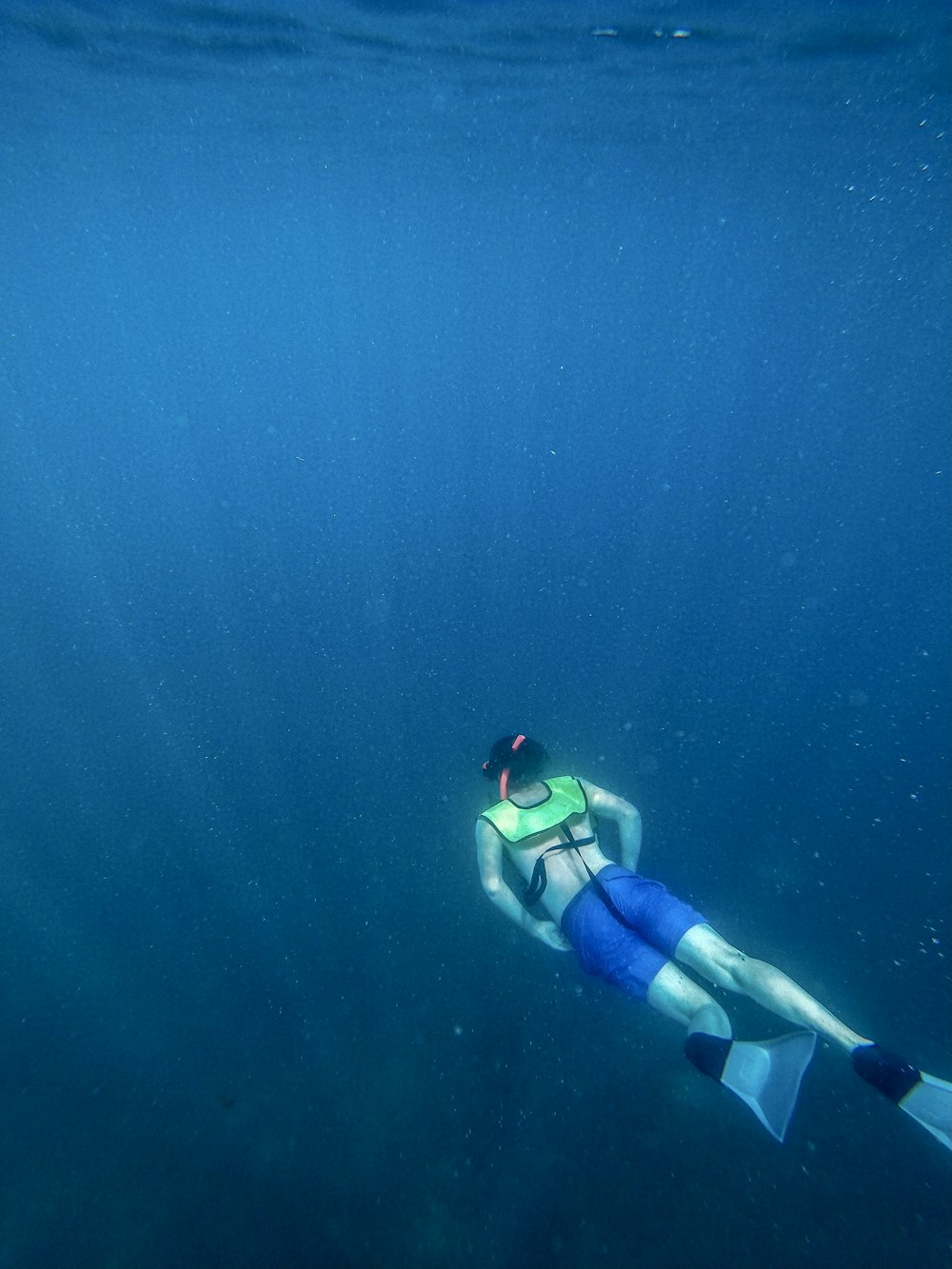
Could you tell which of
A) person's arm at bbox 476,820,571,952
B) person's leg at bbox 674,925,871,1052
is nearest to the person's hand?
person's arm at bbox 476,820,571,952

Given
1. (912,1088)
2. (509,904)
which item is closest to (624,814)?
(509,904)

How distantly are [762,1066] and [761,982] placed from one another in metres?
0.43

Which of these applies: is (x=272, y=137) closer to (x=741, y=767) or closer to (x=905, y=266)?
(x=741, y=767)

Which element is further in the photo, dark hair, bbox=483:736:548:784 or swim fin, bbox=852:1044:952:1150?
dark hair, bbox=483:736:548:784

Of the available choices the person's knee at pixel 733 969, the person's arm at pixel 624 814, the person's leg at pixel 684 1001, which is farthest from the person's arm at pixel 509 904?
the person's knee at pixel 733 969

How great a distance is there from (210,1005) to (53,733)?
6712 mm

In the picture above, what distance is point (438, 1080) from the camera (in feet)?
20.9

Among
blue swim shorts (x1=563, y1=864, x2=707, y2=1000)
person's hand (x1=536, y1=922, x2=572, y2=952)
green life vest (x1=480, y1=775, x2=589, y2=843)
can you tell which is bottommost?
person's hand (x1=536, y1=922, x2=572, y2=952)

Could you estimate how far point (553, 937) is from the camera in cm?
411

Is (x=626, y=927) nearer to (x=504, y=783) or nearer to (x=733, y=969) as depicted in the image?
(x=733, y=969)

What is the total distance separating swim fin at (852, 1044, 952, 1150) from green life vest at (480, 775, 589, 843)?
211cm

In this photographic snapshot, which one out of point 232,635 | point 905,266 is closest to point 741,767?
point 232,635

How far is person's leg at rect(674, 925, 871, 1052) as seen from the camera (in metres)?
3.12

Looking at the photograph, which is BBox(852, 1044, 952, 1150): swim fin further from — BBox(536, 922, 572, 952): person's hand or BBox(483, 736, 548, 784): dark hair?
BBox(483, 736, 548, 784): dark hair
